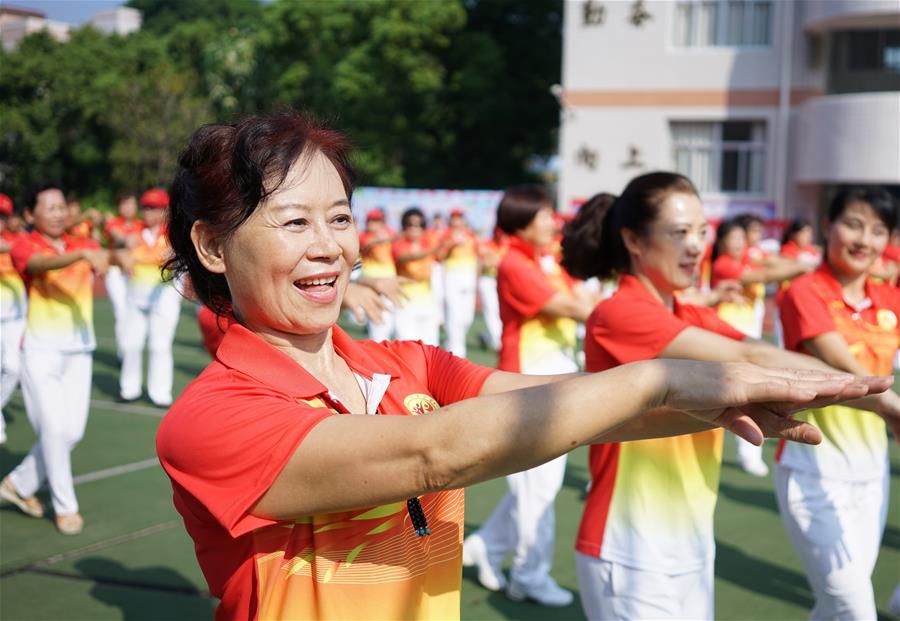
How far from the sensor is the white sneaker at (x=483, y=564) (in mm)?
5141

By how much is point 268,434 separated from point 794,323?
9.15ft

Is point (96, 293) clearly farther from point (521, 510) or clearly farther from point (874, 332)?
point (874, 332)

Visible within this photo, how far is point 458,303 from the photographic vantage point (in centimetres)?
1329

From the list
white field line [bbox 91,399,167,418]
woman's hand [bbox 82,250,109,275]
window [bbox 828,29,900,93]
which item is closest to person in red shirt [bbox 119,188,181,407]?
white field line [bbox 91,399,167,418]

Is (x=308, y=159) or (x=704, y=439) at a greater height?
(x=308, y=159)

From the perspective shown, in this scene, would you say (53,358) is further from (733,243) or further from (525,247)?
(733,243)

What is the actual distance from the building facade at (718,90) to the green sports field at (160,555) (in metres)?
16.7

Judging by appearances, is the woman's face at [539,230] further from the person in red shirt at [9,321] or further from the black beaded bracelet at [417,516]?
the person in red shirt at [9,321]

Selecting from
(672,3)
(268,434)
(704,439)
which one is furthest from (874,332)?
(672,3)

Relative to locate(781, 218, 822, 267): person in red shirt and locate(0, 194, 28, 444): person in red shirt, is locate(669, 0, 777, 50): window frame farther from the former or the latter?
locate(0, 194, 28, 444): person in red shirt

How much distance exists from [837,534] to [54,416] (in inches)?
177

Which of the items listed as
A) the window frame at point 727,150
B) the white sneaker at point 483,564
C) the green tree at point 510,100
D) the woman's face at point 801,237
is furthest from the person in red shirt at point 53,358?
the green tree at point 510,100

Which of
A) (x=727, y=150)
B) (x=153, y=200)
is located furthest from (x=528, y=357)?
(x=727, y=150)

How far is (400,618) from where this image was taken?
6.15 ft
